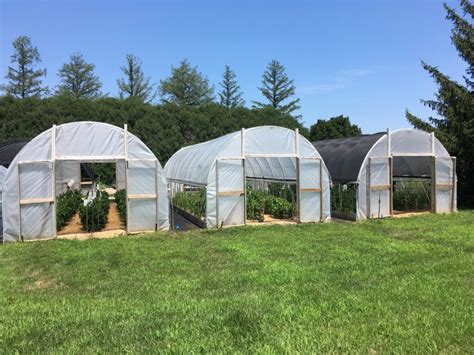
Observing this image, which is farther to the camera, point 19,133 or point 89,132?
point 19,133

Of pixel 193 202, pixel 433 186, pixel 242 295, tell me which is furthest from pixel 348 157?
pixel 242 295

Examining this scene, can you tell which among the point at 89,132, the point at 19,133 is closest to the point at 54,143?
the point at 89,132

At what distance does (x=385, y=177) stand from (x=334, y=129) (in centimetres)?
2330

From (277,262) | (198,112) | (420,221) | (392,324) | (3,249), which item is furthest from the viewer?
(198,112)

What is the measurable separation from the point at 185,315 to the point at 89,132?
826cm

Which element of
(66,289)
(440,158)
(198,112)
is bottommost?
(66,289)

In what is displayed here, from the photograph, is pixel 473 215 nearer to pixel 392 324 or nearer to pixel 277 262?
pixel 277 262

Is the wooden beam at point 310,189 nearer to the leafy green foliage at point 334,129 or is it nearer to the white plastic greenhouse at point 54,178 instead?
the white plastic greenhouse at point 54,178

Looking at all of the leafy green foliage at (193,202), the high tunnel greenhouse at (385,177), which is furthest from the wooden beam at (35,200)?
the high tunnel greenhouse at (385,177)

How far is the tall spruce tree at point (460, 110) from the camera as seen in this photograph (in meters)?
18.4

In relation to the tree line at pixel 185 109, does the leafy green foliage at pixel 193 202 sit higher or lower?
lower

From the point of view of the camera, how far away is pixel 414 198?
687 inches

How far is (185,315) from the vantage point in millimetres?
5113

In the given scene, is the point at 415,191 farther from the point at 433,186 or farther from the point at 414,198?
the point at 433,186
